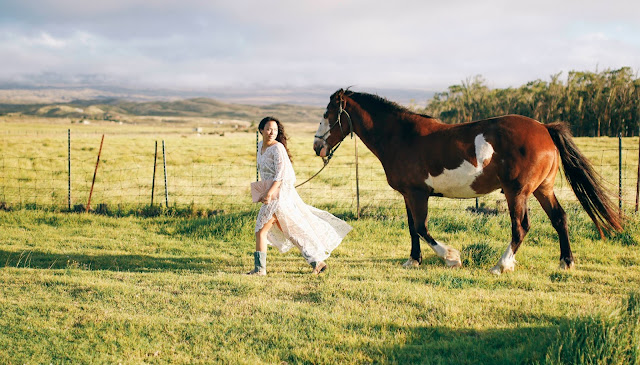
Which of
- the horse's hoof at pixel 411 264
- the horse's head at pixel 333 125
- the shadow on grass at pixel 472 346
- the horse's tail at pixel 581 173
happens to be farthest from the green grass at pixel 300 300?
the horse's head at pixel 333 125

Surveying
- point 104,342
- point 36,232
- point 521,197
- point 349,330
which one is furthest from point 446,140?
point 36,232

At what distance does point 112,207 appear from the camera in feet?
36.7

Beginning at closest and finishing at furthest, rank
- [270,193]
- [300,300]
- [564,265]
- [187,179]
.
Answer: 1. [300,300]
2. [270,193]
3. [564,265]
4. [187,179]

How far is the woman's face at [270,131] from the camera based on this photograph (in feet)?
21.0

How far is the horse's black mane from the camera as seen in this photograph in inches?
283

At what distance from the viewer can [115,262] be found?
7602 mm

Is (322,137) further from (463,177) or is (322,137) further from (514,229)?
(514,229)

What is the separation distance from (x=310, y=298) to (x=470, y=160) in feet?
9.04

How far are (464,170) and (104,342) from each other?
464cm

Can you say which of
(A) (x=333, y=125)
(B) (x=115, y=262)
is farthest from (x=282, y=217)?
(B) (x=115, y=262)

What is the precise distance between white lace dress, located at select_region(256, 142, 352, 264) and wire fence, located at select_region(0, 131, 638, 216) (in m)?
3.52

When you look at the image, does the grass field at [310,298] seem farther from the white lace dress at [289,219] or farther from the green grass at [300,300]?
the white lace dress at [289,219]

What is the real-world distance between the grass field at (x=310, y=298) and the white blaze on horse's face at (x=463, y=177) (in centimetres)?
101

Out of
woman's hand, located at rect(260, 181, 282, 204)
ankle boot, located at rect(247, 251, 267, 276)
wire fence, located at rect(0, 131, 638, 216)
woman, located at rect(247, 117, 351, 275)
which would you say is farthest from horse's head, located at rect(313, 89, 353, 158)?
wire fence, located at rect(0, 131, 638, 216)
